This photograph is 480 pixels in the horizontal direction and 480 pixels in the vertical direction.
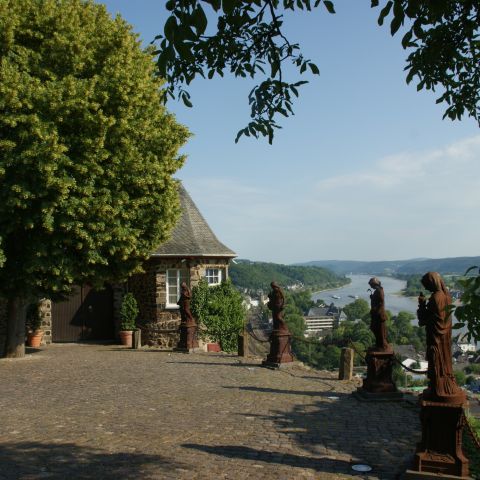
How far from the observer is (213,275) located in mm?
21344

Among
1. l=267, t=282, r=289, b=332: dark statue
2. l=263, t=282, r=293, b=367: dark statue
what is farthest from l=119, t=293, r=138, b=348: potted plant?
l=267, t=282, r=289, b=332: dark statue

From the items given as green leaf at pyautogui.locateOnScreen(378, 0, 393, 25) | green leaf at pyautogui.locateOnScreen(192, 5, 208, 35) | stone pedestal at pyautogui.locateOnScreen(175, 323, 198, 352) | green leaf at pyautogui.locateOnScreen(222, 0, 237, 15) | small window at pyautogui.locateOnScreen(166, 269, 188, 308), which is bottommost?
stone pedestal at pyautogui.locateOnScreen(175, 323, 198, 352)

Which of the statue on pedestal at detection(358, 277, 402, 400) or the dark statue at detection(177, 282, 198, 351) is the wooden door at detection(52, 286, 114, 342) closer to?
the dark statue at detection(177, 282, 198, 351)

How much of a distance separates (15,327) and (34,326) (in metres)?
4.18

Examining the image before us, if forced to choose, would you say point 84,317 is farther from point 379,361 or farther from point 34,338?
point 379,361

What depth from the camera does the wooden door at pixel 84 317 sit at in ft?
69.7

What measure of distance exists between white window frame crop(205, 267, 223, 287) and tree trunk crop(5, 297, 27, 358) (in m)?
7.28

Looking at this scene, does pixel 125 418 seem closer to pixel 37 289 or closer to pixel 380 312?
pixel 380 312

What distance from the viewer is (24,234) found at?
562 inches

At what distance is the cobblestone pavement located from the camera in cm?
621

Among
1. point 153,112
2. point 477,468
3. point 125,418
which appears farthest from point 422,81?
point 153,112

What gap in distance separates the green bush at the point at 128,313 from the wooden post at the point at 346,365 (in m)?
10.3

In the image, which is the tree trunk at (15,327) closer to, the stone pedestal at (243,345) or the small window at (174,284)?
the small window at (174,284)

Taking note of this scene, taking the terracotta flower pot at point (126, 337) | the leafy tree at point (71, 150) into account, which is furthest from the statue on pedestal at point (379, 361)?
the terracotta flower pot at point (126, 337)
